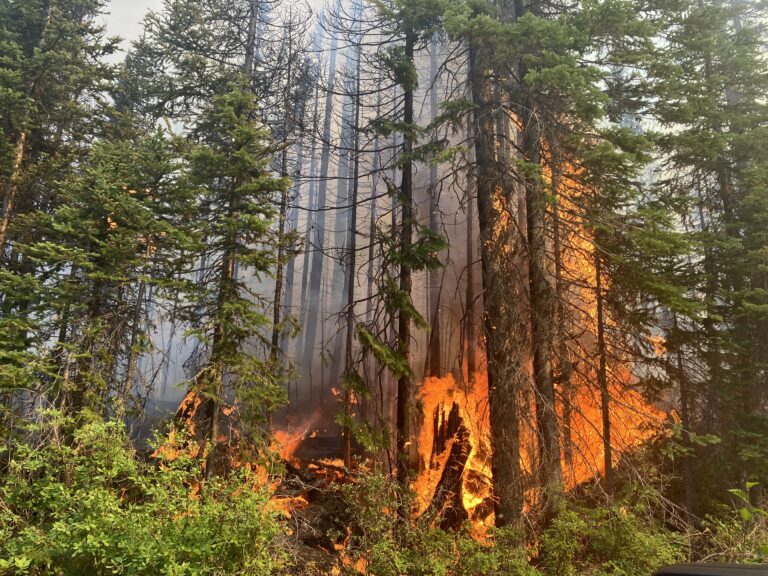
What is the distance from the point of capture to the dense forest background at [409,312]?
23.6 ft

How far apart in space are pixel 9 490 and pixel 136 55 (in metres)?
20.5

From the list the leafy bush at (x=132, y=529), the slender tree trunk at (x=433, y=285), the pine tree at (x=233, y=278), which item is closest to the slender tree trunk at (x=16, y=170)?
the pine tree at (x=233, y=278)

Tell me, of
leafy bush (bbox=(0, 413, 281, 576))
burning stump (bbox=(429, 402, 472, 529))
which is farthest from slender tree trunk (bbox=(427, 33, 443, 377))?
leafy bush (bbox=(0, 413, 281, 576))

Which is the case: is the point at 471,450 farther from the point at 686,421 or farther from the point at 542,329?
the point at 686,421

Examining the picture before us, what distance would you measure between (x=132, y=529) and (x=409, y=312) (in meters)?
7.03

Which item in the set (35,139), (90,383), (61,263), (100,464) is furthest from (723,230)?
(35,139)

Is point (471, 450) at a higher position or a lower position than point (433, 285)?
lower

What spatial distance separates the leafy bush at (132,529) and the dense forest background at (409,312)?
46 millimetres

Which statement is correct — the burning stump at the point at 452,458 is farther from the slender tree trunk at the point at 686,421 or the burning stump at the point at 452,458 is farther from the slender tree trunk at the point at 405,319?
the slender tree trunk at the point at 686,421

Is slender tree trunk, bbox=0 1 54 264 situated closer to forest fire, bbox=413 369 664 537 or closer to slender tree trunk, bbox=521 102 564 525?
forest fire, bbox=413 369 664 537

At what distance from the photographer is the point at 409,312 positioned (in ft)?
36.2

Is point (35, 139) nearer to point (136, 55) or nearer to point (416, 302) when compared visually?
point (136, 55)

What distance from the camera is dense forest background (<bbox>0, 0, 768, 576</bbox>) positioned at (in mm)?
7191

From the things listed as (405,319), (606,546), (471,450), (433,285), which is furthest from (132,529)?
(433,285)
